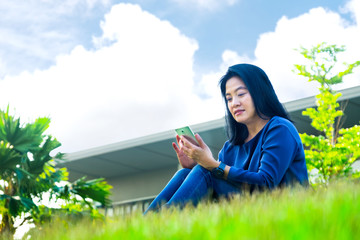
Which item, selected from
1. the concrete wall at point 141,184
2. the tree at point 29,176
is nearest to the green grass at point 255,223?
the tree at point 29,176

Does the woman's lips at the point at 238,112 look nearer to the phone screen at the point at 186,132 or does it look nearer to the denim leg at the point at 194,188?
the phone screen at the point at 186,132

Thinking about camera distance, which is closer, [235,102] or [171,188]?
[171,188]

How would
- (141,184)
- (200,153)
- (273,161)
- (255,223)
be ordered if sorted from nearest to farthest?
1. (255,223)
2. (273,161)
3. (200,153)
4. (141,184)

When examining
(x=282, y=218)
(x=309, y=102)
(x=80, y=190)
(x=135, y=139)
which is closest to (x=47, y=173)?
(x=80, y=190)

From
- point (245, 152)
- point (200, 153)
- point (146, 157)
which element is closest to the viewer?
point (200, 153)

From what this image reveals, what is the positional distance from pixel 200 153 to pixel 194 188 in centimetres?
27

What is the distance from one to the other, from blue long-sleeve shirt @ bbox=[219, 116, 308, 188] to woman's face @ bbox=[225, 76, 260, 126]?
0.15m

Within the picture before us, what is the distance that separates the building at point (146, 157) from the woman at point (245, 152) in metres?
8.33

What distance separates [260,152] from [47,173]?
7.14 m

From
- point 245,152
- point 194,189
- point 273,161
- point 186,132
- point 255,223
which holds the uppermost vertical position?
point 186,132

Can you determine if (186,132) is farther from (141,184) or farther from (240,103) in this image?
(141,184)

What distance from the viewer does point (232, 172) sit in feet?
11.2

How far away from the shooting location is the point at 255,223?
5.77ft

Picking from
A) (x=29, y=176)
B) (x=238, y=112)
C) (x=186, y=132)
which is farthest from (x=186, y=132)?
(x=29, y=176)
